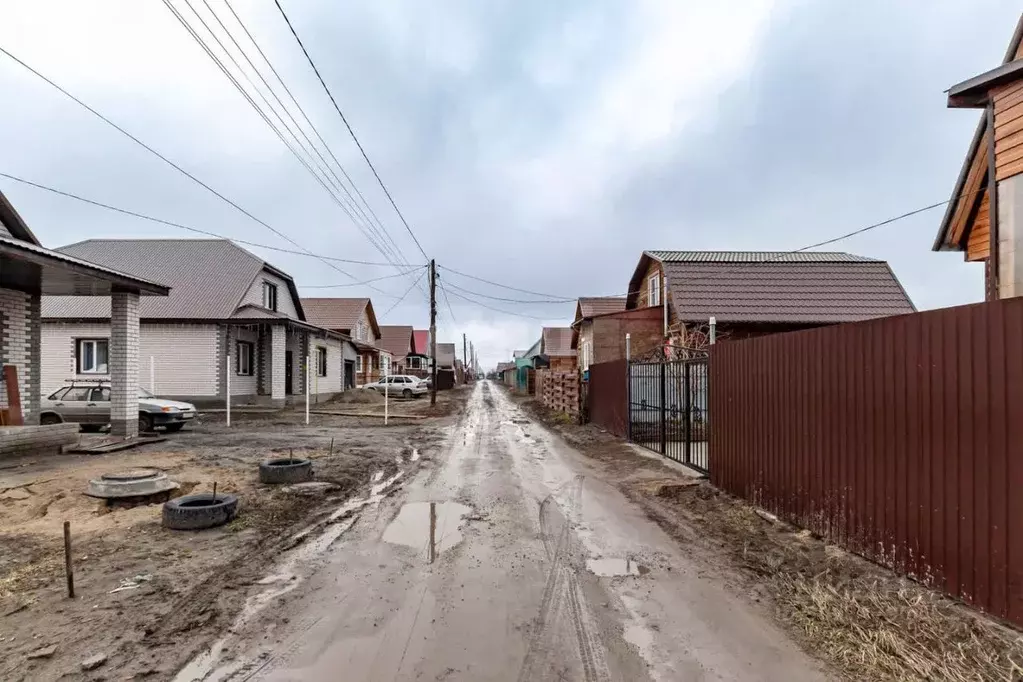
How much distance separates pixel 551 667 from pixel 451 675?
597 mm

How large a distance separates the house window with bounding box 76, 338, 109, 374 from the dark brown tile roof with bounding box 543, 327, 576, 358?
33.7m

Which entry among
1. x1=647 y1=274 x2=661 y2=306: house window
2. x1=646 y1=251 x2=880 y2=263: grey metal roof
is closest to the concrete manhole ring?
x1=646 y1=251 x2=880 y2=263: grey metal roof

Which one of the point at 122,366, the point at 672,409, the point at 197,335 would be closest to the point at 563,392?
the point at 672,409

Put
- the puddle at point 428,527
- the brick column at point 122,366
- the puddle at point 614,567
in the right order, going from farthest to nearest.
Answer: the brick column at point 122,366 → the puddle at point 428,527 → the puddle at point 614,567

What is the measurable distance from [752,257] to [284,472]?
82.7ft

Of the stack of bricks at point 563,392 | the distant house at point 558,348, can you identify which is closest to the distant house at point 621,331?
the stack of bricks at point 563,392

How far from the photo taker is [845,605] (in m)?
4.03

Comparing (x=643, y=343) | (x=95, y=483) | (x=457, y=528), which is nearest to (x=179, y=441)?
(x=95, y=483)

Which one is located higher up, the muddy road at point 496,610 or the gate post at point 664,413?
the gate post at point 664,413

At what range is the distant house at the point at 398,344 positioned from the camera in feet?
194

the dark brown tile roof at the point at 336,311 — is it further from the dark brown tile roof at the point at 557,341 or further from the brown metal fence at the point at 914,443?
the brown metal fence at the point at 914,443

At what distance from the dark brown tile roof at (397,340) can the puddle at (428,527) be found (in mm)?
52310

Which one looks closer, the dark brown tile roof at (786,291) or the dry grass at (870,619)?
the dry grass at (870,619)

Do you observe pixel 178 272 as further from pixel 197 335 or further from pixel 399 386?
pixel 399 386
